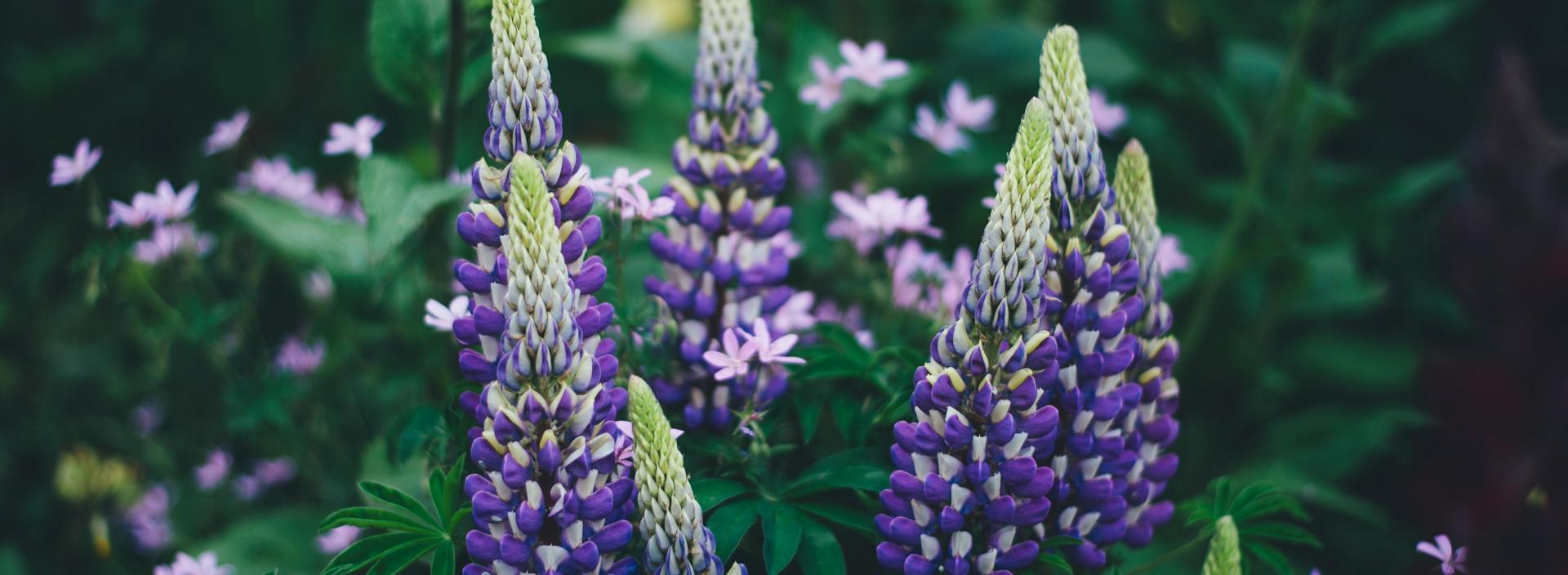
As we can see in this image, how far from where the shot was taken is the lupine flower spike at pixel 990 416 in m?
0.95

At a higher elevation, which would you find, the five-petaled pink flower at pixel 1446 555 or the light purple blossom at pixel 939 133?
the light purple blossom at pixel 939 133

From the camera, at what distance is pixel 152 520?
195 centimetres

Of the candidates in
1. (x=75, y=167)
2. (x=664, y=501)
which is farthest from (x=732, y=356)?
(x=75, y=167)

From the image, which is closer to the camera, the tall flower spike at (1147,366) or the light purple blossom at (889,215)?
the tall flower spike at (1147,366)

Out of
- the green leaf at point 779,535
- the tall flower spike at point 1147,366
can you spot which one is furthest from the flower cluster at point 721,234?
the tall flower spike at point 1147,366

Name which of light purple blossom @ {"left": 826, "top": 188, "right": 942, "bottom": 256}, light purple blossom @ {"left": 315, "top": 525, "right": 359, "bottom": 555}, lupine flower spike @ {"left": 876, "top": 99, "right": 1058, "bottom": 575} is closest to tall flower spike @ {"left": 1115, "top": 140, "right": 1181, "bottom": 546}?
lupine flower spike @ {"left": 876, "top": 99, "right": 1058, "bottom": 575}

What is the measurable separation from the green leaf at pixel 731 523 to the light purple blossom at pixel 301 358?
1029mm

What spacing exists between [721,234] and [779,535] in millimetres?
354

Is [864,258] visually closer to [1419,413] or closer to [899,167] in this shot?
[899,167]

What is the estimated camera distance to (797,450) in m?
1.34

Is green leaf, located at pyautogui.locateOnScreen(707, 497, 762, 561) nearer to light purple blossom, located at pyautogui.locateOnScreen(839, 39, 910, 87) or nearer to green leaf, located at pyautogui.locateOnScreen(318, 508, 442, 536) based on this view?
green leaf, located at pyautogui.locateOnScreen(318, 508, 442, 536)

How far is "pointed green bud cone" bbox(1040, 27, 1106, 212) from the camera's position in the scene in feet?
3.52

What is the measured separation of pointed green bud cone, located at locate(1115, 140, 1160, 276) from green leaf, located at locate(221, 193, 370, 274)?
101 centimetres

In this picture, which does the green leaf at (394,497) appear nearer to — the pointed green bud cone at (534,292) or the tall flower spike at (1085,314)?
the pointed green bud cone at (534,292)
